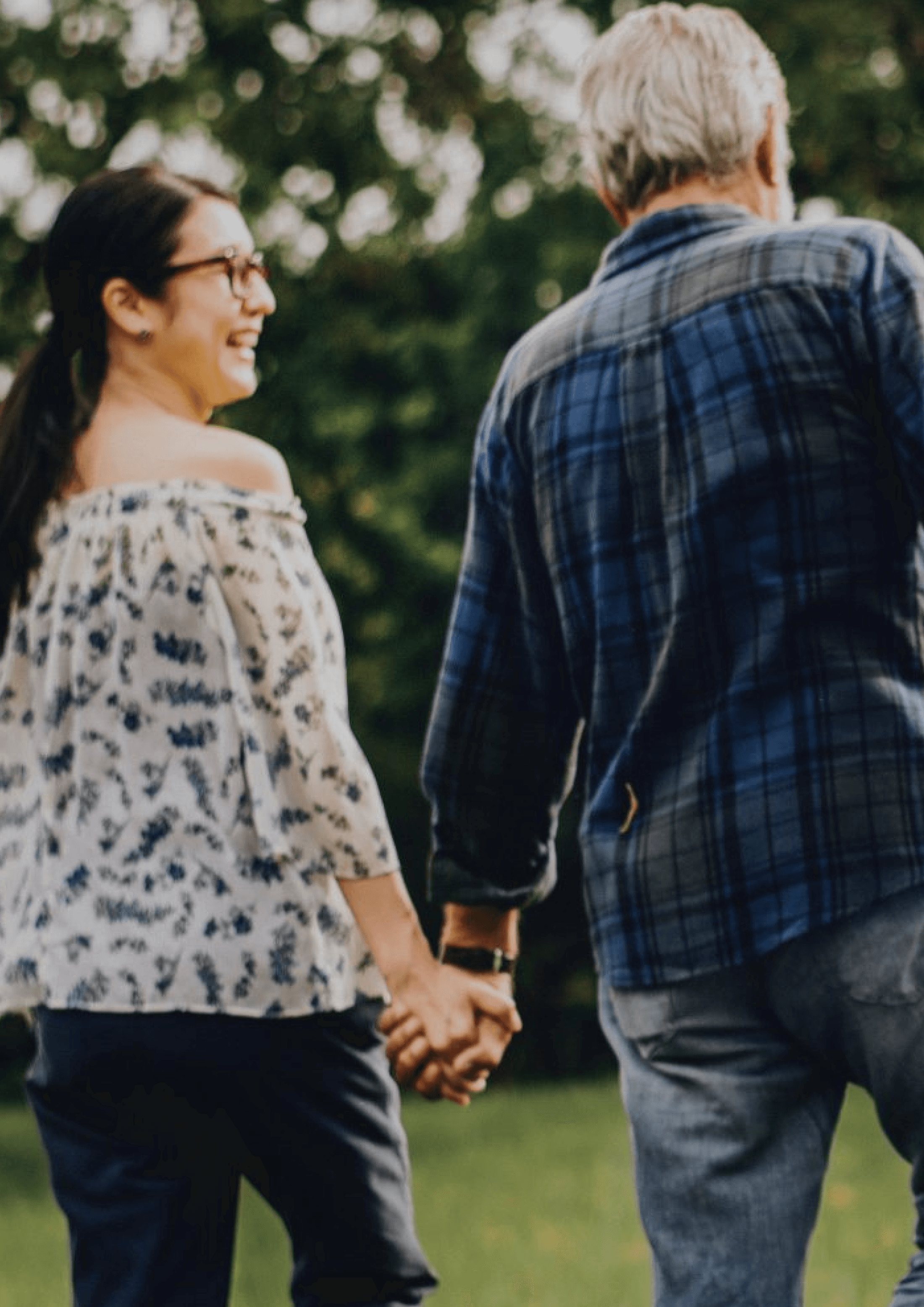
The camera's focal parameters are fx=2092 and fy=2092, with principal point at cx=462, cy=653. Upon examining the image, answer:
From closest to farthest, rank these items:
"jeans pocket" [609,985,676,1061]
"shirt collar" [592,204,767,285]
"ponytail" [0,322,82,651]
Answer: "jeans pocket" [609,985,676,1061]
"shirt collar" [592,204,767,285]
"ponytail" [0,322,82,651]

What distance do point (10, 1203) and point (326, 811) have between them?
988 cm

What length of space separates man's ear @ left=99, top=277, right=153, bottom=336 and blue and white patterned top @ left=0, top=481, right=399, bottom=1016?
0.87 ft

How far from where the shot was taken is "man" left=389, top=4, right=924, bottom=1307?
2.41 m

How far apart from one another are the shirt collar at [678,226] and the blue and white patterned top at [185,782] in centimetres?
59

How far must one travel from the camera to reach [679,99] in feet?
8.87

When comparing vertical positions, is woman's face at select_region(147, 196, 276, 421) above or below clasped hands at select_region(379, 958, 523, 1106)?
above

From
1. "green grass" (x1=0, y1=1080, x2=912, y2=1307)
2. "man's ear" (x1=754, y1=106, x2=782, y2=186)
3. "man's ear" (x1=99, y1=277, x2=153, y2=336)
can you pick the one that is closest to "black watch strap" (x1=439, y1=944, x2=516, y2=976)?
"man's ear" (x1=99, y1=277, x2=153, y2=336)

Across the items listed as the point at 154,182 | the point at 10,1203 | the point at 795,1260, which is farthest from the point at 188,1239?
the point at 10,1203

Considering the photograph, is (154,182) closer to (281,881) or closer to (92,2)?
(281,881)

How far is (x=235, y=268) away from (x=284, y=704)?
2.15 feet

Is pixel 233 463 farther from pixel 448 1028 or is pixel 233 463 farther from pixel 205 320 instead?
pixel 448 1028

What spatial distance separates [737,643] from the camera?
2.48 metres

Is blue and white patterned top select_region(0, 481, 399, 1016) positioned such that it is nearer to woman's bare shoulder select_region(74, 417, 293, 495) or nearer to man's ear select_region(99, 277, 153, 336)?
woman's bare shoulder select_region(74, 417, 293, 495)

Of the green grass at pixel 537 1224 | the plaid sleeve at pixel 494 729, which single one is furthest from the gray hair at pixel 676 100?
the green grass at pixel 537 1224
